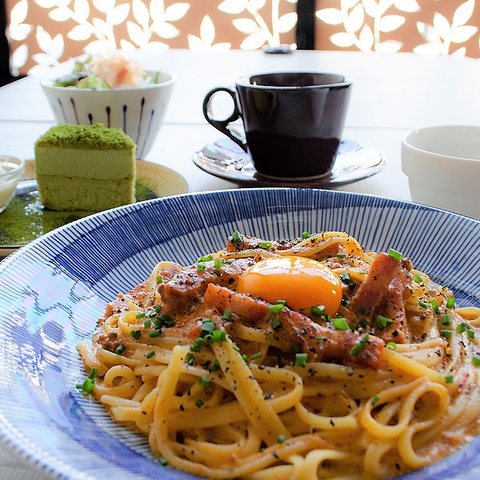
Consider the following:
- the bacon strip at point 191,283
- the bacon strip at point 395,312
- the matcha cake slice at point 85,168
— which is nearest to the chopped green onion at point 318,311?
the bacon strip at point 395,312

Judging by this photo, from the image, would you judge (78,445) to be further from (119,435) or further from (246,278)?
(246,278)

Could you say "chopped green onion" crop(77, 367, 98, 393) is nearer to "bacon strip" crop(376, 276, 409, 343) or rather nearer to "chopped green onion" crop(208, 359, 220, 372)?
"chopped green onion" crop(208, 359, 220, 372)

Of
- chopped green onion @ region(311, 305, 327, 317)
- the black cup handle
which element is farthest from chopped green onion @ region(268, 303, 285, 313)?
the black cup handle

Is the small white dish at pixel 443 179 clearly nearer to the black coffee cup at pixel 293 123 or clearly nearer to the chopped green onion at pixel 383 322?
the black coffee cup at pixel 293 123

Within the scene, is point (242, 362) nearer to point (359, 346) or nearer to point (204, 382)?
point (204, 382)

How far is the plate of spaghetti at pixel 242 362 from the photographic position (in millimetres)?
1494

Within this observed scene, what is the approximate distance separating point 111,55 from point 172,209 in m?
1.99

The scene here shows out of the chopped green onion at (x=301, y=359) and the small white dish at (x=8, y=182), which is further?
the small white dish at (x=8, y=182)

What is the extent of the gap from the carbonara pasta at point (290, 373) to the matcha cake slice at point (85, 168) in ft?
4.36

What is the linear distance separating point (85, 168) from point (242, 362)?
2024 mm

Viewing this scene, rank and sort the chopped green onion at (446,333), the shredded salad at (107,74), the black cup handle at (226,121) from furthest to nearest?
the shredded salad at (107,74)
the black cup handle at (226,121)
the chopped green onion at (446,333)

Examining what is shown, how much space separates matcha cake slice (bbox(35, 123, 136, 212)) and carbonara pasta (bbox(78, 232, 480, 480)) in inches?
52.3

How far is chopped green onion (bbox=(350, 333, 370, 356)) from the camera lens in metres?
1.69

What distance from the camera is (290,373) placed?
1.70 metres
